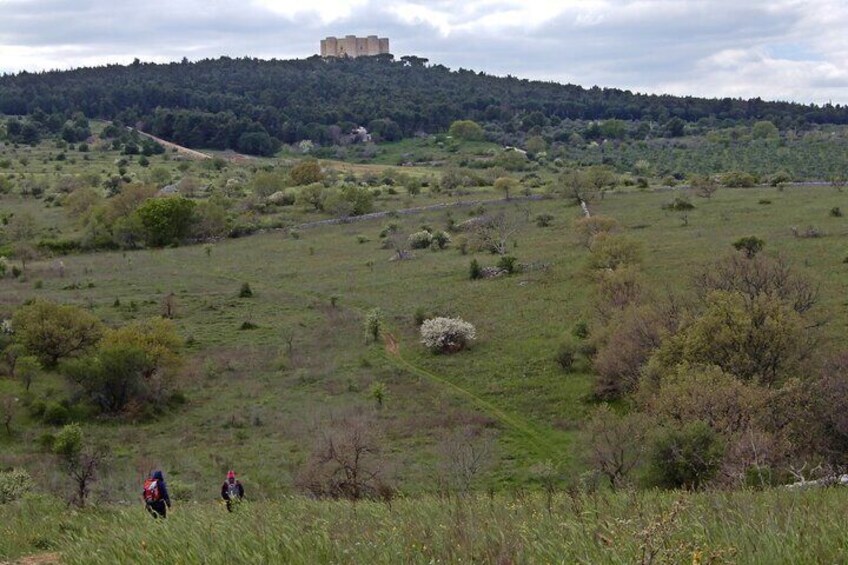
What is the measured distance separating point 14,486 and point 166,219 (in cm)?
5775

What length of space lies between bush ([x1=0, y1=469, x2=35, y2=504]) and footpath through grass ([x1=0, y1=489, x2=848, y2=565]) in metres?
10.1

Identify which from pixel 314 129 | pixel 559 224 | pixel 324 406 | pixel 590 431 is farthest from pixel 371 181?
pixel 590 431

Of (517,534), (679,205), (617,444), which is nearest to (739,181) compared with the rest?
(679,205)

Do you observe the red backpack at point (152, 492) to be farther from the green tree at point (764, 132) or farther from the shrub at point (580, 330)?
the green tree at point (764, 132)


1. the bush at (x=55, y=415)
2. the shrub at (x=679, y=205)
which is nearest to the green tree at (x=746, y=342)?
the bush at (x=55, y=415)

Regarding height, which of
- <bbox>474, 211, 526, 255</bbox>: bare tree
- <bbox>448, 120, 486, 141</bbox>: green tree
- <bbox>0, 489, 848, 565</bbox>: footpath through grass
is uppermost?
<bbox>448, 120, 486, 141</bbox>: green tree

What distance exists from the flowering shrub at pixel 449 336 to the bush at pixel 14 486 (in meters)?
20.8

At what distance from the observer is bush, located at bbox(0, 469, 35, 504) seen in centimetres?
1847

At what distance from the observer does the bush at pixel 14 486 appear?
18469 mm

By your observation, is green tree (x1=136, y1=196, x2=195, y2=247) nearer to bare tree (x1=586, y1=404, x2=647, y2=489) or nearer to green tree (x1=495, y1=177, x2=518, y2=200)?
green tree (x1=495, y1=177, x2=518, y2=200)

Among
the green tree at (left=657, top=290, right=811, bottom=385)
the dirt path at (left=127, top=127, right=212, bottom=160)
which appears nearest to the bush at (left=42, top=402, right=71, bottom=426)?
the green tree at (left=657, top=290, right=811, bottom=385)

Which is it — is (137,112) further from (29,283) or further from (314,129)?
(29,283)

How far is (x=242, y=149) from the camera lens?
14488 centimetres

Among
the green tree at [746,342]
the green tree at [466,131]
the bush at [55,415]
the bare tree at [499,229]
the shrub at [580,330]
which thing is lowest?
the bush at [55,415]
